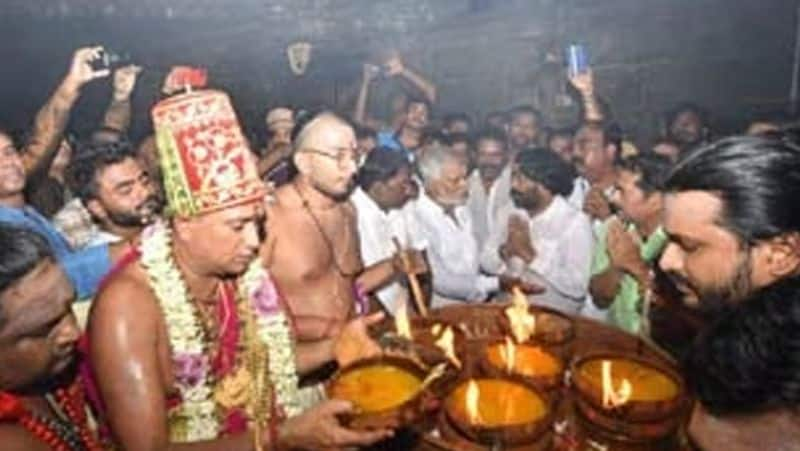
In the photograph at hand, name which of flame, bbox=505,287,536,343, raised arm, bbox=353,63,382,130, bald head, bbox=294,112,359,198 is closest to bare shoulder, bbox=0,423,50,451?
flame, bbox=505,287,536,343

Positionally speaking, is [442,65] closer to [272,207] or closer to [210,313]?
[272,207]

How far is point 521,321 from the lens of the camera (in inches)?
115

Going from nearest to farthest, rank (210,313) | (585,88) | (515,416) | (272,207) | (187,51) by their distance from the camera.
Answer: (515,416), (210,313), (272,207), (585,88), (187,51)

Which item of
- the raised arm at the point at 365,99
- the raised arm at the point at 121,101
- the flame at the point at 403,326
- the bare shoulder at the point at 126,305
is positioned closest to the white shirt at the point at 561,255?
the flame at the point at 403,326

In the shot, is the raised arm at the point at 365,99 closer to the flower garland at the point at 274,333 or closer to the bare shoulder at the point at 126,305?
the flower garland at the point at 274,333

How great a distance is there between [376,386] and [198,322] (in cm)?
93

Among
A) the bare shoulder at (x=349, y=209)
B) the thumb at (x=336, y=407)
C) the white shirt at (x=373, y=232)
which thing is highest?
the thumb at (x=336, y=407)

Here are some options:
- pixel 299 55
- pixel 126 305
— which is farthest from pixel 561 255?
pixel 299 55

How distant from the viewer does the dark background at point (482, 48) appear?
10.4 m

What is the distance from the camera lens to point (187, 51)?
34.6 feet

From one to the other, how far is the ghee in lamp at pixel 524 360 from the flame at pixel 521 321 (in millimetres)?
69

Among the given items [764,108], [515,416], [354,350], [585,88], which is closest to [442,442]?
[515,416]

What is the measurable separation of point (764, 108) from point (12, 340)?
1099cm

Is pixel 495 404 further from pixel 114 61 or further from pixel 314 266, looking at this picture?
pixel 114 61
